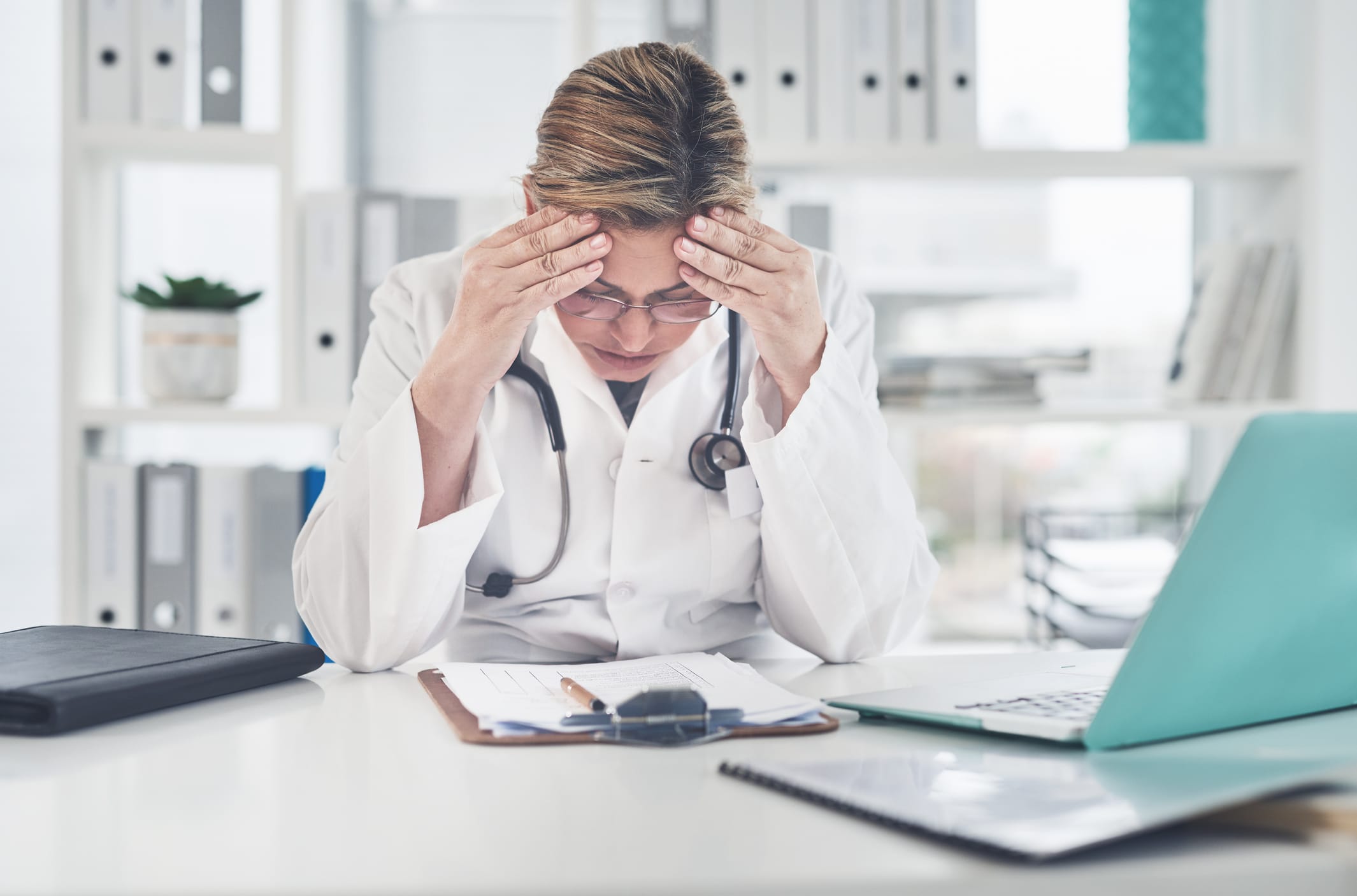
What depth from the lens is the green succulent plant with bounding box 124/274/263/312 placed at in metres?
1.99

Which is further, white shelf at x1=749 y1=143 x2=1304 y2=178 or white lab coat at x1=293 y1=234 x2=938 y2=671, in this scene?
white shelf at x1=749 y1=143 x2=1304 y2=178

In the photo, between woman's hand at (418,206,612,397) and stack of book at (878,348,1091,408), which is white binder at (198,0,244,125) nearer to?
woman's hand at (418,206,612,397)

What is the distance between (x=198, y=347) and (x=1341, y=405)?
228cm

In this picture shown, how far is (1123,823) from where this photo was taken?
1.66ft

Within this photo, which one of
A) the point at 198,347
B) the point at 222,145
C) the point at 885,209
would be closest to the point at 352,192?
the point at 222,145

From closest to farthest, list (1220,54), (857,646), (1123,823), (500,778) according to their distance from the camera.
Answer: (1123,823), (500,778), (857,646), (1220,54)

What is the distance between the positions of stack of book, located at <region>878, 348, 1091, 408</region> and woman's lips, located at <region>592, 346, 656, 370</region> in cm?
97

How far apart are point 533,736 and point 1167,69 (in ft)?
6.91

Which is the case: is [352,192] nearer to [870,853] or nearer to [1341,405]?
[870,853]

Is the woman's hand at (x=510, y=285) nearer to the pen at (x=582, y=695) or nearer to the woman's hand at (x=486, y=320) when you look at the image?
the woman's hand at (x=486, y=320)

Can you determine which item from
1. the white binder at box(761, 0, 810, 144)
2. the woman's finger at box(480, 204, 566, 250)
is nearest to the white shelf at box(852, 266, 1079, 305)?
the white binder at box(761, 0, 810, 144)

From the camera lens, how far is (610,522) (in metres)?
1.27

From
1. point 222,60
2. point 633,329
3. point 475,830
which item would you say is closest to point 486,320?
point 633,329

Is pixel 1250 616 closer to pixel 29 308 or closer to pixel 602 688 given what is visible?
pixel 602 688
